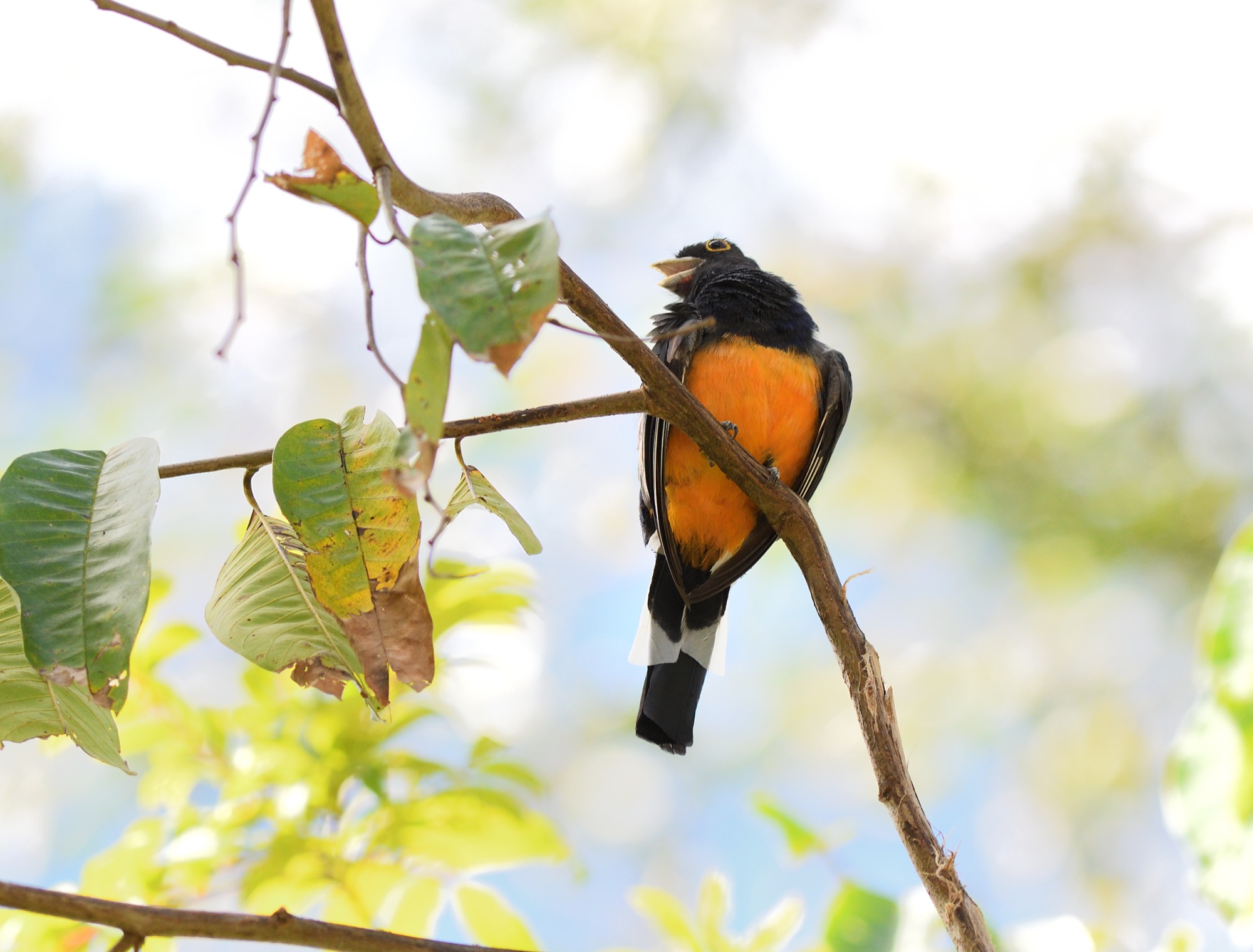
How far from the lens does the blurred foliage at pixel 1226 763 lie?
1901 mm

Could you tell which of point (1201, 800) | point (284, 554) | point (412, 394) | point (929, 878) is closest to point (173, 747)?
point (284, 554)

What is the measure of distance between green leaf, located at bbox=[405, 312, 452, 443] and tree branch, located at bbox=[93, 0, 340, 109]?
0.40 meters

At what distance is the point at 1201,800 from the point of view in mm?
1972

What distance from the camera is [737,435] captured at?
2.74m

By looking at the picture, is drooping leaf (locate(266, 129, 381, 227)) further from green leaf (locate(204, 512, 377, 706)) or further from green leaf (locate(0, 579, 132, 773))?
green leaf (locate(0, 579, 132, 773))

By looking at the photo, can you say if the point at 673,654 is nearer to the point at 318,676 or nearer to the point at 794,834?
the point at 794,834

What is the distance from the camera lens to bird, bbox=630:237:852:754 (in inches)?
99.5

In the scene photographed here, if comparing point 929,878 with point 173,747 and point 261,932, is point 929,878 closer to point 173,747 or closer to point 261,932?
point 261,932

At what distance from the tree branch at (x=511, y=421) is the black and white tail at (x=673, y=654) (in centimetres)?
108

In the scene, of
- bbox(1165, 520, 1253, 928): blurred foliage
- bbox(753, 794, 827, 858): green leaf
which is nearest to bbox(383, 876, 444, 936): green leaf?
bbox(753, 794, 827, 858): green leaf

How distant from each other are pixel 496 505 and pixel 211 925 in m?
0.60

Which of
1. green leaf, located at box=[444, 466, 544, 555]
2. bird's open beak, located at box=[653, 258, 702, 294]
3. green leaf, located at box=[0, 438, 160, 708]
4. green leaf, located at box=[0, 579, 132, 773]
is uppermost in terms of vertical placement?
bird's open beak, located at box=[653, 258, 702, 294]

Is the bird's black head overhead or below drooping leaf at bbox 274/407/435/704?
overhead

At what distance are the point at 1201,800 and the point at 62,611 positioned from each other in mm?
2024
